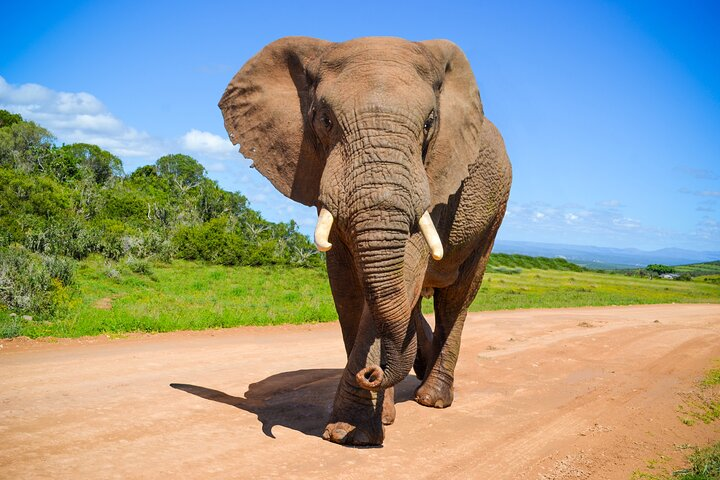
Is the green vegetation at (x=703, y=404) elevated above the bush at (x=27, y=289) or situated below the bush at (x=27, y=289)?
below

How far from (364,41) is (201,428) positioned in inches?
146

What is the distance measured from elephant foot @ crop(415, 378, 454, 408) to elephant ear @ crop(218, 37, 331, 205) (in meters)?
2.88

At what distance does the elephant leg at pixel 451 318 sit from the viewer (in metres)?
7.90

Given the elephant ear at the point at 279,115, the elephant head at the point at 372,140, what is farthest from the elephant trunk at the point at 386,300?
the elephant ear at the point at 279,115

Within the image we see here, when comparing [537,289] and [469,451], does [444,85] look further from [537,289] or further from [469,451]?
[537,289]

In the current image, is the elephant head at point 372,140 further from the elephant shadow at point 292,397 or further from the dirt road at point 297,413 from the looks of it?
the elephant shadow at point 292,397

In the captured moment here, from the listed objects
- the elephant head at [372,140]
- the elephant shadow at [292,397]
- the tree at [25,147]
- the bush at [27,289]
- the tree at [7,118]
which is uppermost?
the tree at [7,118]

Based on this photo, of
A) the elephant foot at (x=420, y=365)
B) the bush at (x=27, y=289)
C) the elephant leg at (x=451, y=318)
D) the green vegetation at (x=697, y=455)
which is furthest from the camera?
the bush at (x=27, y=289)

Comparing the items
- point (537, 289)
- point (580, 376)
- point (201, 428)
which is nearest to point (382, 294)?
point (201, 428)

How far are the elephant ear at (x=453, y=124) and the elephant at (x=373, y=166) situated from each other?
1cm

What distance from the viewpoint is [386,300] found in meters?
5.18

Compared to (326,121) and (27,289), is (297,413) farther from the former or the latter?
(27,289)

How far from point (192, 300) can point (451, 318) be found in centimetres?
1037

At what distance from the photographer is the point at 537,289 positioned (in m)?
36.1
